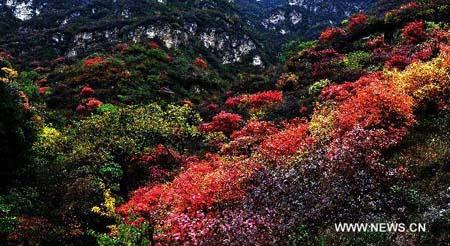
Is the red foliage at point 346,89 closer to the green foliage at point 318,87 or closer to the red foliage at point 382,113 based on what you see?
the green foliage at point 318,87

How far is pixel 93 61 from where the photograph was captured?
64312mm

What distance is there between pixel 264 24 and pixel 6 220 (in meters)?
138

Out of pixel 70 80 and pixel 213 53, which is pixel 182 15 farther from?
pixel 70 80

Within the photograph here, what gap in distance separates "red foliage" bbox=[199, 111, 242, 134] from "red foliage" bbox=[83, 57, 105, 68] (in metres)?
29.1

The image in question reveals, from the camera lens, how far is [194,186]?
23547mm

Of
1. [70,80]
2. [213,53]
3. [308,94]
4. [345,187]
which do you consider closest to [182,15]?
[213,53]

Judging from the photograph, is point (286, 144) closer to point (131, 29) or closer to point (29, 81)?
point (29, 81)

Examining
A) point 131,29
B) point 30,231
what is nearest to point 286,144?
point 30,231

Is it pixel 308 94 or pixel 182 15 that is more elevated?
pixel 182 15

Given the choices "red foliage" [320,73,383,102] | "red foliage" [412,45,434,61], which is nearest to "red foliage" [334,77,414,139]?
"red foliage" [320,73,383,102]

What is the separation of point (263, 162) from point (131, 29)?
66850 millimetres

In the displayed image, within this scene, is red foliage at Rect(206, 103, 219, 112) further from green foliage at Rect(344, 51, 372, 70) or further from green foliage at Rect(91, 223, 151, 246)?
green foliage at Rect(91, 223, 151, 246)

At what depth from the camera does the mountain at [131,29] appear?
84750 mm

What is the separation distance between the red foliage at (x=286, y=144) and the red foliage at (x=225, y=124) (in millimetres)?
8952
